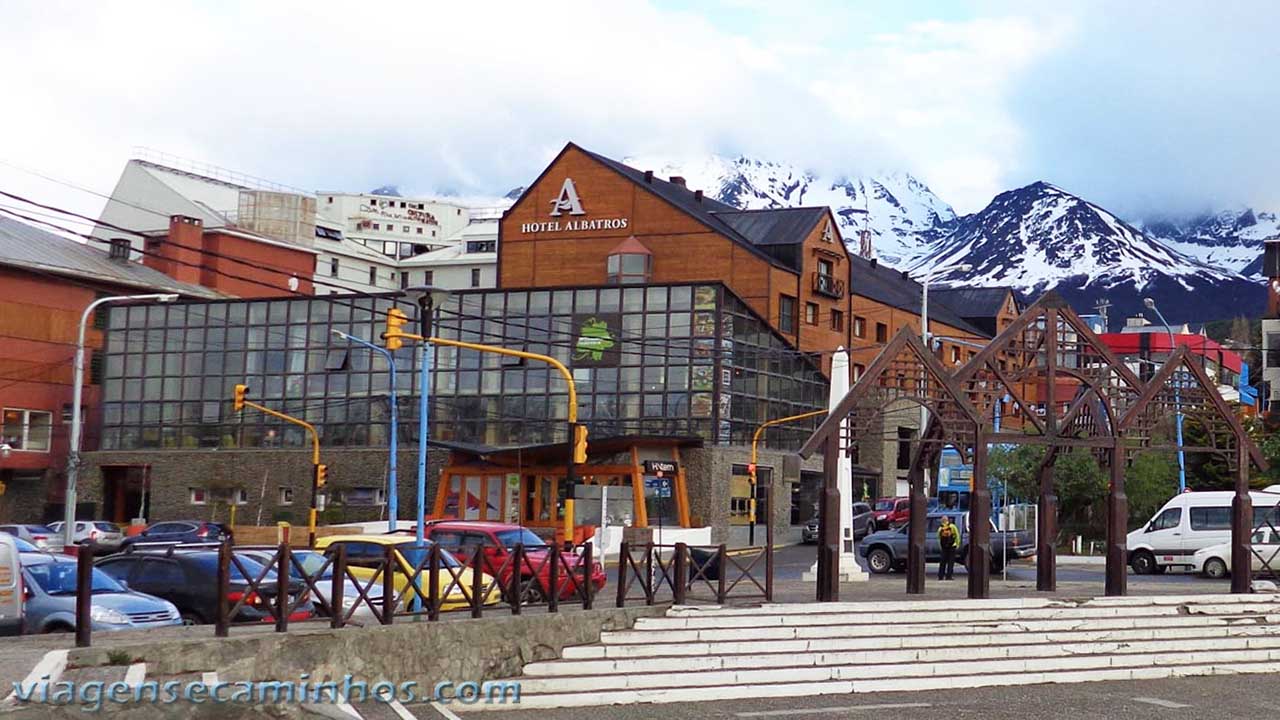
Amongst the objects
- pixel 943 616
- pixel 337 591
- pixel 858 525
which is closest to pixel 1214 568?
pixel 858 525

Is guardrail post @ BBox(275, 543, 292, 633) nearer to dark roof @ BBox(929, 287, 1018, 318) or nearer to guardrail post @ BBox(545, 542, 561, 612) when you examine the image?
guardrail post @ BBox(545, 542, 561, 612)

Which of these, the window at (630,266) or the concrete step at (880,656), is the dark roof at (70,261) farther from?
the concrete step at (880,656)

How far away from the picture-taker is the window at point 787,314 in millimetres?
68688

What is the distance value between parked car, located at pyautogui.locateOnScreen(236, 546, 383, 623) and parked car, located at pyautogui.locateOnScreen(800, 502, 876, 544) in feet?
94.8

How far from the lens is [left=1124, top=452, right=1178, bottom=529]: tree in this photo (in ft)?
169

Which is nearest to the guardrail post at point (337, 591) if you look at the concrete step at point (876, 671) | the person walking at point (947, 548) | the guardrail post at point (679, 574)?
the concrete step at point (876, 671)

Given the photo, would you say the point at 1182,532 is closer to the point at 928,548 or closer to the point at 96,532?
the point at 928,548

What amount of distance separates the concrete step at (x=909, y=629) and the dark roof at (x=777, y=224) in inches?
1902

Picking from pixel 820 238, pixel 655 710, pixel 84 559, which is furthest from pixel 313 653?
pixel 820 238

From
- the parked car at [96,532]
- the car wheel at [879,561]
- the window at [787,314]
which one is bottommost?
the parked car at [96,532]

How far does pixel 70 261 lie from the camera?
72.3 metres

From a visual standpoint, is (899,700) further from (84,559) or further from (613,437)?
(613,437)

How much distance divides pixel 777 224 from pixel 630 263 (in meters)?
7.55

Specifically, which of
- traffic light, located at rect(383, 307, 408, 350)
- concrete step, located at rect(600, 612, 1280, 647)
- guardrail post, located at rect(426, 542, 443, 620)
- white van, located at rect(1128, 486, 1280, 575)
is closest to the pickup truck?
white van, located at rect(1128, 486, 1280, 575)
